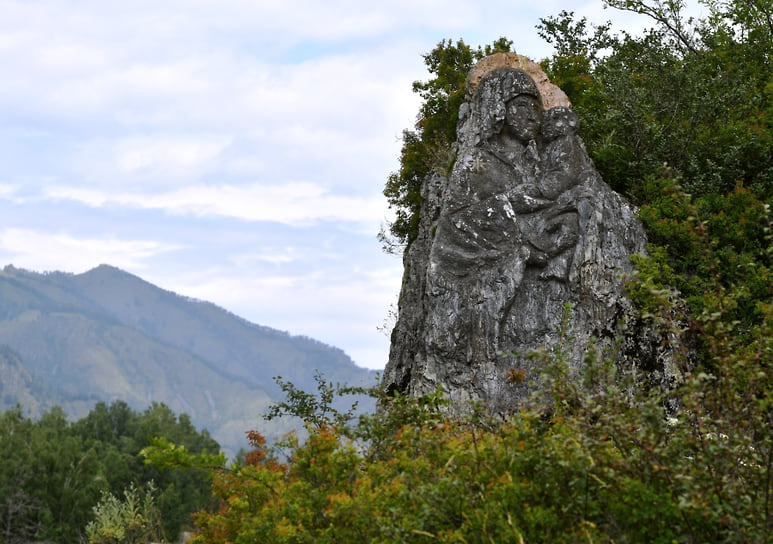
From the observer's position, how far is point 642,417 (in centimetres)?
504

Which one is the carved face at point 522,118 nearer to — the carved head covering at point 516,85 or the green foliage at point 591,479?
the carved head covering at point 516,85

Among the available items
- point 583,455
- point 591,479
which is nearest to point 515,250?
Result: point 591,479

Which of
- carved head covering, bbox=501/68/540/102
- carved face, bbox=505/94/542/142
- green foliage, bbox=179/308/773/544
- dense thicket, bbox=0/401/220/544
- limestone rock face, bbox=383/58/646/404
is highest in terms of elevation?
carved head covering, bbox=501/68/540/102

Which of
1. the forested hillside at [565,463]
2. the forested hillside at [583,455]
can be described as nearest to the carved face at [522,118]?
the forested hillside at [583,455]

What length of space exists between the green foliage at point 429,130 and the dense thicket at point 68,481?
11.3m

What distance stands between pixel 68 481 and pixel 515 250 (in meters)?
26.6

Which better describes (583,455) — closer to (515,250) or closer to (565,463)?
(565,463)

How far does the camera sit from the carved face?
15.4 m

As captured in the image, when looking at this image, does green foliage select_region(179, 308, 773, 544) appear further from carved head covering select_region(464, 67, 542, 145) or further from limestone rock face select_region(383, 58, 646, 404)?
carved head covering select_region(464, 67, 542, 145)

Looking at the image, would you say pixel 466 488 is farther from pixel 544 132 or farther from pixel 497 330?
pixel 544 132

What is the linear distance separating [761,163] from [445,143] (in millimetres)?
7273

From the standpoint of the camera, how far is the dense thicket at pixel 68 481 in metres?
31.1

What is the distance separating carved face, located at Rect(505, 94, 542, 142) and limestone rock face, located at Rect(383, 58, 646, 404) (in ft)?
0.07

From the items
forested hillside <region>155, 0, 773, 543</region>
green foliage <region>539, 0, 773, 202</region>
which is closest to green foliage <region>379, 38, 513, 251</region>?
green foliage <region>539, 0, 773, 202</region>
